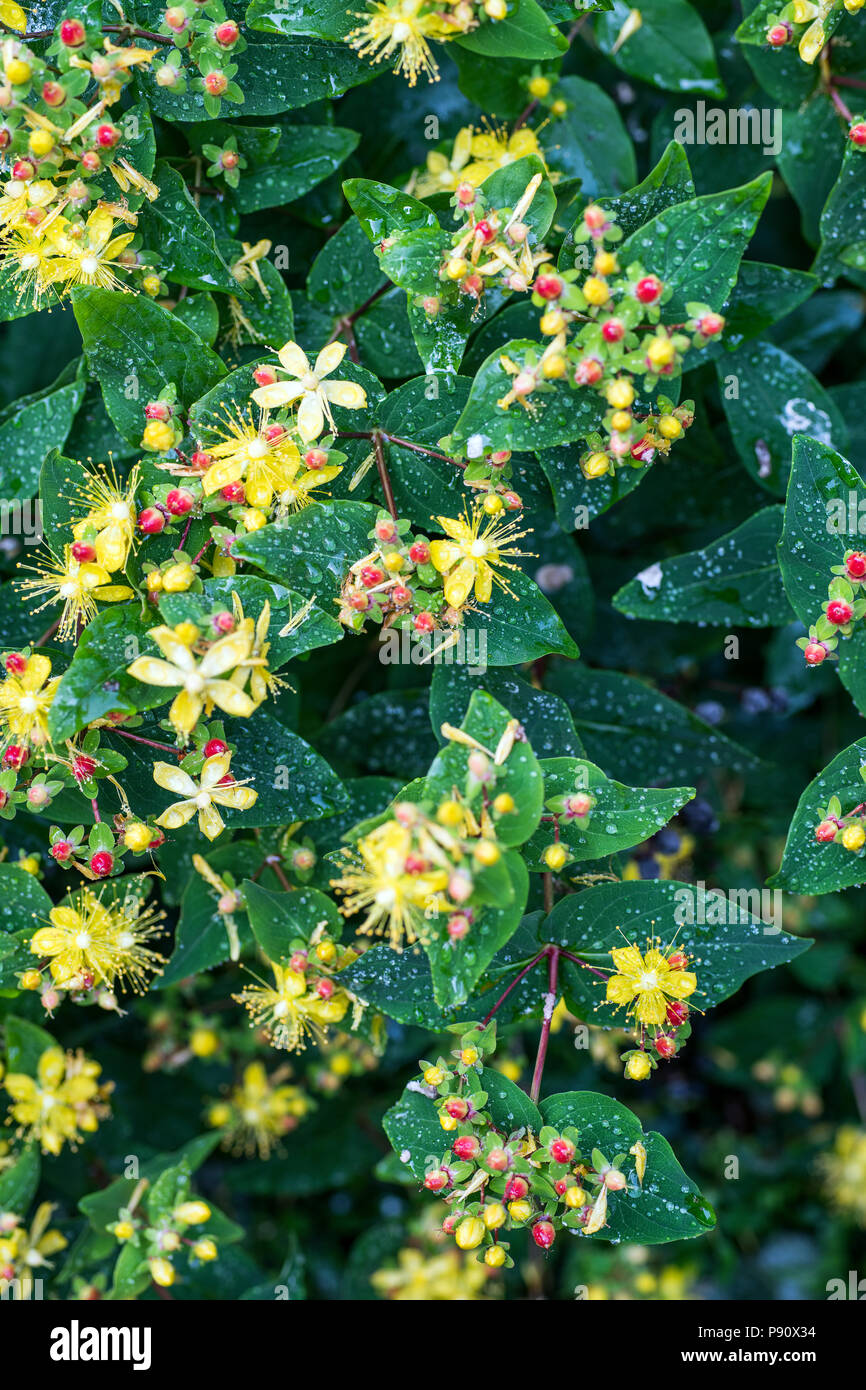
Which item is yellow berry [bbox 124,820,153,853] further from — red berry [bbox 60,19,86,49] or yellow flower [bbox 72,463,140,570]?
red berry [bbox 60,19,86,49]

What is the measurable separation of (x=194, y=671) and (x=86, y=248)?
0.65 meters

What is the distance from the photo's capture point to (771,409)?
1.81 m

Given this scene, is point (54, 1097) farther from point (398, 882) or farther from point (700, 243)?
point (700, 243)

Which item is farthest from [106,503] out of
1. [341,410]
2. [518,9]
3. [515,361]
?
[518,9]

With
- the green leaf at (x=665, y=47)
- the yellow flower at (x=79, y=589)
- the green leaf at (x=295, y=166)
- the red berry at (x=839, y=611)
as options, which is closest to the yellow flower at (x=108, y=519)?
the yellow flower at (x=79, y=589)

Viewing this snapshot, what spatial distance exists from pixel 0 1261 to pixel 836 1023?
2235 mm

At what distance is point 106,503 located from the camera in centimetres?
147

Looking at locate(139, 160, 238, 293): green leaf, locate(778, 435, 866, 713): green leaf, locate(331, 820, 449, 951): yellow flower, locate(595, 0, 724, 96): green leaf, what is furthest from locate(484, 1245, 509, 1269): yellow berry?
locate(595, 0, 724, 96): green leaf

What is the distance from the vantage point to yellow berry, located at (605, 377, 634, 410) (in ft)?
4.13

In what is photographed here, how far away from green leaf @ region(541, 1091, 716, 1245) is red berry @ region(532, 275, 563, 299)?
1.06m

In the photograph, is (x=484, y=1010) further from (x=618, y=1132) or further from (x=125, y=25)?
(x=125, y=25)

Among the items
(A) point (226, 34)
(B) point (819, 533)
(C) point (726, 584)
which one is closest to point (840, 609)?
(B) point (819, 533)

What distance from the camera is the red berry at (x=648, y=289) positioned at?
1.25 metres

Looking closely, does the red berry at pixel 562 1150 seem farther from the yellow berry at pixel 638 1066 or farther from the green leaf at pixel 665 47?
the green leaf at pixel 665 47
